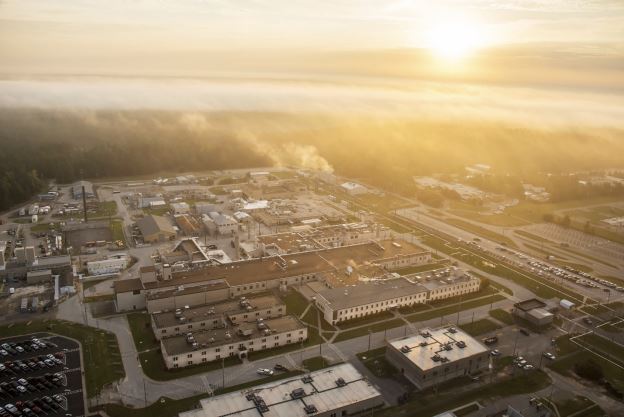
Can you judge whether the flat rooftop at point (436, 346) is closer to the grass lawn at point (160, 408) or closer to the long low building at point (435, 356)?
the long low building at point (435, 356)

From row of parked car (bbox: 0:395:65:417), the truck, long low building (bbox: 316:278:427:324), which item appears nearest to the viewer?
row of parked car (bbox: 0:395:65:417)

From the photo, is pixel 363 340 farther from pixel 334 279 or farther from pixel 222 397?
pixel 222 397

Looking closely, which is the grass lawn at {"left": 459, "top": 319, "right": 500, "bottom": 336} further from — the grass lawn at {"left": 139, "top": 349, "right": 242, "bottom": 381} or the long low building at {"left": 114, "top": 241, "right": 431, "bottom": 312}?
the grass lawn at {"left": 139, "top": 349, "right": 242, "bottom": 381}

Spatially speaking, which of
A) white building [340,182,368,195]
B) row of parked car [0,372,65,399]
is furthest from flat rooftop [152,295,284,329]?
white building [340,182,368,195]

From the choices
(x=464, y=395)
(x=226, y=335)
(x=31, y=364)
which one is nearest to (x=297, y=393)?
(x=226, y=335)

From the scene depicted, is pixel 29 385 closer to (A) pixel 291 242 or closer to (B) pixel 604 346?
(A) pixel 291 242

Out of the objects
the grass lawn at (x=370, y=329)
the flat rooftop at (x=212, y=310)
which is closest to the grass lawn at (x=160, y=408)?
the flat rooftop at (x=212, y=310)

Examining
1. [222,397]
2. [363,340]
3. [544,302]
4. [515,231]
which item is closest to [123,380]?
[222,397]
